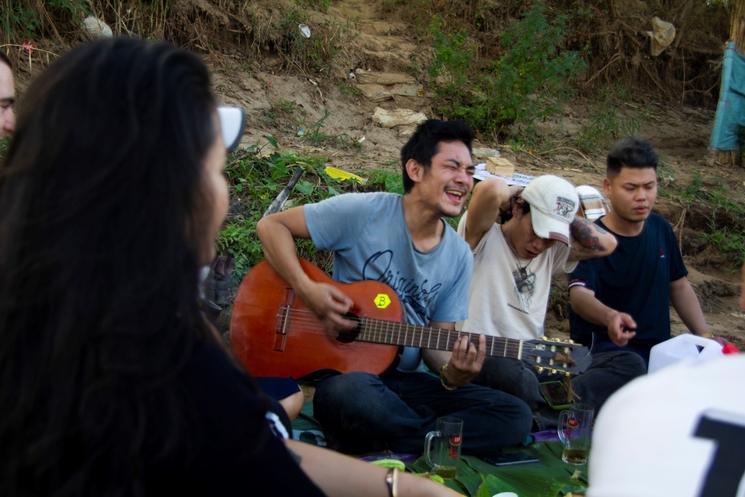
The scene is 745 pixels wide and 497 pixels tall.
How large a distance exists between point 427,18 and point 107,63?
8866mm

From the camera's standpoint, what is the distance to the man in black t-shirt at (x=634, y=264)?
4391 millimetres

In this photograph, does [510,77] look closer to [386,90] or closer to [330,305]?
[386,90]

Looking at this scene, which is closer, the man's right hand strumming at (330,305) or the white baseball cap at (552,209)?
the man's right hand strumming at (330,305)

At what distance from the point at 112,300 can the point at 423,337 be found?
2.44m

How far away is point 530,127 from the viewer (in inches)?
338

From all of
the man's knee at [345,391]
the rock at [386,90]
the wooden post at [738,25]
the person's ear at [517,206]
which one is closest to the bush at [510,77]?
the rock at [386,90]

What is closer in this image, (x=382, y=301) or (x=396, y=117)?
(x=382, y=301)

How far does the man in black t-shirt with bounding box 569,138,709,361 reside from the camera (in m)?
4.39

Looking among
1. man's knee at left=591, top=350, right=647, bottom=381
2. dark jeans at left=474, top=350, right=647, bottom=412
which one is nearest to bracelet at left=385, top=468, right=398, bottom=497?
dark jeans at left=474, top=350, right=647, bottom=412

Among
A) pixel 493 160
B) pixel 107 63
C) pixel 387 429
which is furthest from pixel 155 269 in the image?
pixel 493 160

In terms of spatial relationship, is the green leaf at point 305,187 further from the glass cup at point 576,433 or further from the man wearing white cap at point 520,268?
the glass cup at point 576,433

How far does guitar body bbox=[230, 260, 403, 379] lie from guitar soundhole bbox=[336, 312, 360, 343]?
2 centimetres

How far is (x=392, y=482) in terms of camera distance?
1832mm

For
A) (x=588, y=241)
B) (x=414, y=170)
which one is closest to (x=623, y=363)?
(x=588, y=241)
